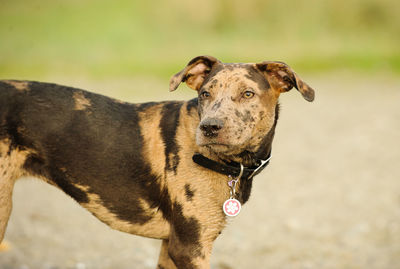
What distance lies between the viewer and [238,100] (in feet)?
12.6

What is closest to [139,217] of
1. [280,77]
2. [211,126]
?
[211,126]

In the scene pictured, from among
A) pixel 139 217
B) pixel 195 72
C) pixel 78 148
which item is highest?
pixel 195 72

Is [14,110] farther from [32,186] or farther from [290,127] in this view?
[290,127]

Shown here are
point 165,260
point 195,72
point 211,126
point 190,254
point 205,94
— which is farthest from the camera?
point 165,260

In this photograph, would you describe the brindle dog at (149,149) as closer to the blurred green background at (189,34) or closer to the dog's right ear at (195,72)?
the dog's right ear at (195,72)

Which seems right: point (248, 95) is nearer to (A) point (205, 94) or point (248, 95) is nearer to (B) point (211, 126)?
(A) point (205, 94)

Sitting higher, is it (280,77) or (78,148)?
(280,77)

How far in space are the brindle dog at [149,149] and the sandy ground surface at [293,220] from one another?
7.12ft

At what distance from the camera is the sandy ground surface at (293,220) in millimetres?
6281

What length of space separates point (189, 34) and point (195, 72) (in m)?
18.8

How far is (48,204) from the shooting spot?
8203mm

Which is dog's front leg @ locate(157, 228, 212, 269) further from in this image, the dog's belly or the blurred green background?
the blurred green background

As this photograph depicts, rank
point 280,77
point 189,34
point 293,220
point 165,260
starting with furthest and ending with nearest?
point 189,34 < point 293,220 < point 165,260 < point 280,77

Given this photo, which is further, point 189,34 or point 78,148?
point 189,34
